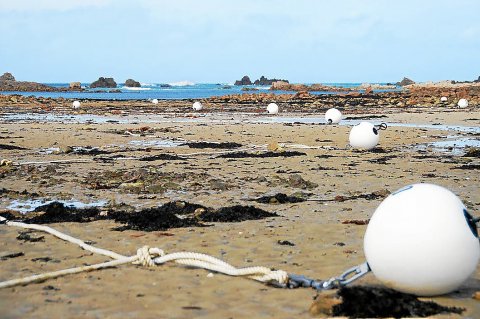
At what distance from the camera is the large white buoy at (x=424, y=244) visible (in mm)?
5633

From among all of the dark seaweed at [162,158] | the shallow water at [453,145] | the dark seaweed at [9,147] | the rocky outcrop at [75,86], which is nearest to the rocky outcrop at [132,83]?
the rocky outcrop at [75,86]

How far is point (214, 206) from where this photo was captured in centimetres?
1135

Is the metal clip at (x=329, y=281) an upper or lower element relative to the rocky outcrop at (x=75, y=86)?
lower

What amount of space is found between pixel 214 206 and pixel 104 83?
169844 millimetres

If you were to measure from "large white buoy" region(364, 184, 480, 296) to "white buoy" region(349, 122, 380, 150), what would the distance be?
14.2m

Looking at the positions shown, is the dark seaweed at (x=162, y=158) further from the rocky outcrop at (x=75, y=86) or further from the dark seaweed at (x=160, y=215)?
the rocky outcrop at (x=75, y=86)

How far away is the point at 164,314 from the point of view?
18.5 feet

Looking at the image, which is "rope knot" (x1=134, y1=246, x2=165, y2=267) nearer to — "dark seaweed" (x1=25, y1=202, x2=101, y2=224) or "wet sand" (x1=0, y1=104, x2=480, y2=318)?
"wet sand" (x1=0, y1=104, x2=480, y2=318)

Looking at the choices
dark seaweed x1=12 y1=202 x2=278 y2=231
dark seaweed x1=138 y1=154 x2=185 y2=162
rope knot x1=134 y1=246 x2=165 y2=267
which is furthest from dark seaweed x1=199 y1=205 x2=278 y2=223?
dark seaweed x1=138 y1=154 x2=185 y2=162

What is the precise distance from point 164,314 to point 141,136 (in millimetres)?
21374

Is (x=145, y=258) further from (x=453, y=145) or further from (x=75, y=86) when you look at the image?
(x=75, y=86)

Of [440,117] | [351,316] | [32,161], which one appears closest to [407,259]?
[351,316]

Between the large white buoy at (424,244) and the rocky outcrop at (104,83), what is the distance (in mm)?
174460

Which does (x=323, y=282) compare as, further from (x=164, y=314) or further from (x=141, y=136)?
(x=141, y=136)
